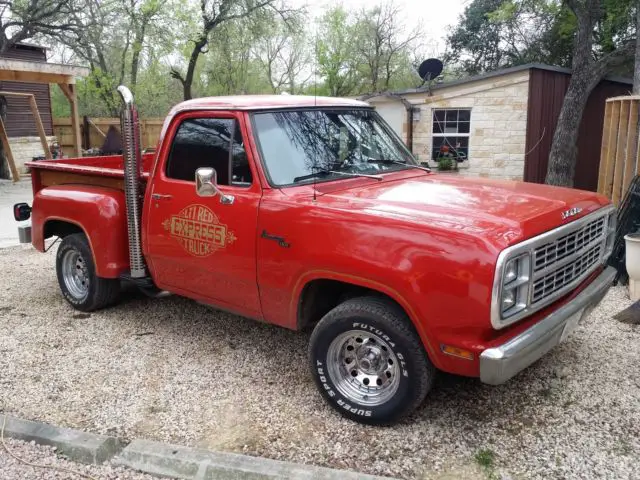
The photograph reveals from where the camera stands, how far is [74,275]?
5789 mm

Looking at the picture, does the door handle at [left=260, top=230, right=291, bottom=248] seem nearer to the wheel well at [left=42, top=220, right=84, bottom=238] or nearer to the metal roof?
the wheel well at [left=42, top=220, right=84, bottom=238]

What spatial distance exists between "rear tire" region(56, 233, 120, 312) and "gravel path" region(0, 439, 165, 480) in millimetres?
2210

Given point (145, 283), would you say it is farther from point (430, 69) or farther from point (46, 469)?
point (430, 69)

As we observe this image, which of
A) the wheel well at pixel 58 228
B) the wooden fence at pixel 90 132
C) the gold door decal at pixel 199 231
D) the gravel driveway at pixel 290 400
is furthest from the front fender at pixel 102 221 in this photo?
the wooden fence at pixel 90 132

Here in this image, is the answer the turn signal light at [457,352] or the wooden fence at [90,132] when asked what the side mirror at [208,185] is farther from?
the wooden fence at [90,132]

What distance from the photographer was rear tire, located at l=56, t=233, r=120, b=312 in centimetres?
541

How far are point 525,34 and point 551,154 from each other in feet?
46.5

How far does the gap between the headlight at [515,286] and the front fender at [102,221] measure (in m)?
3.39

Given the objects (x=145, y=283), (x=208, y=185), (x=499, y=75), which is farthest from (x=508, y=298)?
(x=499, y=75)

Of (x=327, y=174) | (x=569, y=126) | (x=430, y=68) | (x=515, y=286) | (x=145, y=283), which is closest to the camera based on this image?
(x=515, y=286)

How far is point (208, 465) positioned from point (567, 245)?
241 centimetres

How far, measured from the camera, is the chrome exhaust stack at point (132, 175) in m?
4.69

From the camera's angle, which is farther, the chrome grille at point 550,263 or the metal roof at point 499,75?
the metal roof at point 499,75

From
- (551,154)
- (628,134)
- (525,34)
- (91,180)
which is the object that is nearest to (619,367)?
(628,134)
